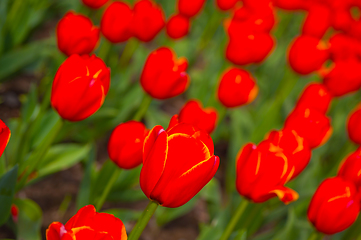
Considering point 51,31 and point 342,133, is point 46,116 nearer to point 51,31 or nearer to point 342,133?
point 51,31

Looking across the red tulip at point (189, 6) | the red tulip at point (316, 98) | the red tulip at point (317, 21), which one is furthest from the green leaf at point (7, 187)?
the red tulip at point (317, 21)

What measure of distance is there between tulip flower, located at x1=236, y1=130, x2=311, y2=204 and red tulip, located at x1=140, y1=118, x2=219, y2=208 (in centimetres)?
17

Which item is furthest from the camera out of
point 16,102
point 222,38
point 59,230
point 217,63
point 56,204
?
point 222,38

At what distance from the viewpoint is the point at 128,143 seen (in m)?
0.68

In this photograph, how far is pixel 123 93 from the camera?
145 cm

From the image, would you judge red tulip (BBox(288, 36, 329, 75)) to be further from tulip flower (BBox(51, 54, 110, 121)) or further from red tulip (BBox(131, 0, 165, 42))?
tulip flower (BBox(51, 54, 110, 121))

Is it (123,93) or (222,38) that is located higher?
(123,93)

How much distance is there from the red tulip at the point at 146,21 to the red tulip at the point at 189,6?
405 mm

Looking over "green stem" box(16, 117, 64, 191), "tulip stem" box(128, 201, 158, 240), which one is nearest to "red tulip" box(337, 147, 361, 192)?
"tulip stem" box(128, 201, 158, 240)

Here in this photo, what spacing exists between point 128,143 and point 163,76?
0.23 meters

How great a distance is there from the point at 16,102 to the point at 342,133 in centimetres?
149

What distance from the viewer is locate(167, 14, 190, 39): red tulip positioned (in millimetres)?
1390

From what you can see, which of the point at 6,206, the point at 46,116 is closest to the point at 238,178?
the point at 6,206

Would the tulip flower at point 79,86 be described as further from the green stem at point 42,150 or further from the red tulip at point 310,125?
the red tulip at point 310,125
